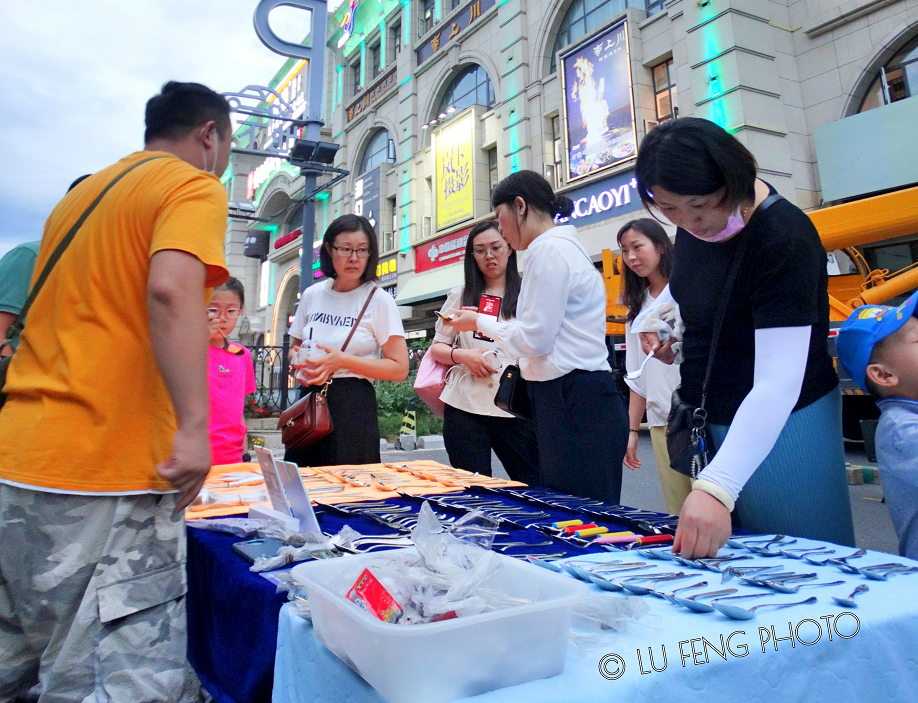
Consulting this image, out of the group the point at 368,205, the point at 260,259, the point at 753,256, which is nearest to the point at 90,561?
the point at 753,256

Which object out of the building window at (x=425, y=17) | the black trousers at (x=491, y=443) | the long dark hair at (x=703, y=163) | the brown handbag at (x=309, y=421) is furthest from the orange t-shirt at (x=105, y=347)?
the building window at (x=425, y=17)

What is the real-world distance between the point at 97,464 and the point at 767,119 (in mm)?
10982

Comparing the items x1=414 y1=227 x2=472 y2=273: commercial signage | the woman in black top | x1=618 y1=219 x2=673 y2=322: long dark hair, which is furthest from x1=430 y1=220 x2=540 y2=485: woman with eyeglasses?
x1=414 y1=227 x2=472 y2=273: commercial signage

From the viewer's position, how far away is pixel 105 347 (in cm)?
126

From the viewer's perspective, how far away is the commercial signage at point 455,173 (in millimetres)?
15492

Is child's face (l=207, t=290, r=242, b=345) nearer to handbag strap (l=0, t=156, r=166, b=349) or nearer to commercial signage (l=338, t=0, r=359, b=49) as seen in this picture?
handbag strap (l=0, t=156, r=166, b=349)

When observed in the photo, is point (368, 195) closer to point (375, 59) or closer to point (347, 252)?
point (375, 59)

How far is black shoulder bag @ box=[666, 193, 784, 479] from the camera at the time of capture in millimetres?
1487

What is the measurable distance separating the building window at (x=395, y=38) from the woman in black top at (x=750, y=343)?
67.7ft

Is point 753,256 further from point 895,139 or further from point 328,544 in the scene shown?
point 895,139

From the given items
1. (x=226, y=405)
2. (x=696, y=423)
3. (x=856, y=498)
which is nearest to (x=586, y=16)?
(x=856, y=498)

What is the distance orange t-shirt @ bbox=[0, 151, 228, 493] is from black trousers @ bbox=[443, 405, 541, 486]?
6.12 ft

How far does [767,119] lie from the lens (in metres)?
9.69

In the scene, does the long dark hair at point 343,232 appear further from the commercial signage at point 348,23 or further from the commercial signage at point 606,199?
the commercial signage at point 348,23
